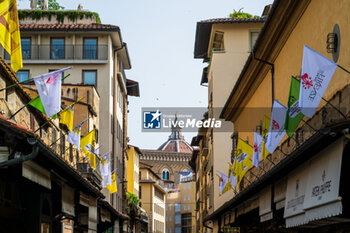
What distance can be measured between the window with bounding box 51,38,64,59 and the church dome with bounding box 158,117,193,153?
461ft

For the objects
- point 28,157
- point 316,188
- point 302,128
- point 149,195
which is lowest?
point 316,188

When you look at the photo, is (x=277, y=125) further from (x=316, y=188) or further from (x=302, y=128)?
(x=316, y=188)

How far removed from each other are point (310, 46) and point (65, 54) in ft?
103

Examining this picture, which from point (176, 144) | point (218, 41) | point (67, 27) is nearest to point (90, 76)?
point (67, 27)

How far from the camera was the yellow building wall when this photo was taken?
12906 millimetres

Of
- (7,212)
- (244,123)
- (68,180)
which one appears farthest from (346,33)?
(244,123)

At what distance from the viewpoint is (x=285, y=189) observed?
15.5m

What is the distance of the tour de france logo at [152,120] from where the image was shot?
130 ft

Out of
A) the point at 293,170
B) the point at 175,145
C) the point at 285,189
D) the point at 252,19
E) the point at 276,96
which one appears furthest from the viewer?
the point at 175,145

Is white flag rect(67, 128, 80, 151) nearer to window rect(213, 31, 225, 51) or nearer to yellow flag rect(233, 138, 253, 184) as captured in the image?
→ yellow flag rect(233, 138, 253, 184)

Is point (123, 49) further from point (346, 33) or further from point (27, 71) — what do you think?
point (346, 33)

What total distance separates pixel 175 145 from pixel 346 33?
17659cm

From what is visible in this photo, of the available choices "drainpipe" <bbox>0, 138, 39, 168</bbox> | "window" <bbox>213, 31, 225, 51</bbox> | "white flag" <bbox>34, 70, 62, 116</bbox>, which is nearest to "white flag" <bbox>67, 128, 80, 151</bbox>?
"white flag" <bbox>34, 70, 62, 116</bbox>

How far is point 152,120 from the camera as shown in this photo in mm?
39969
